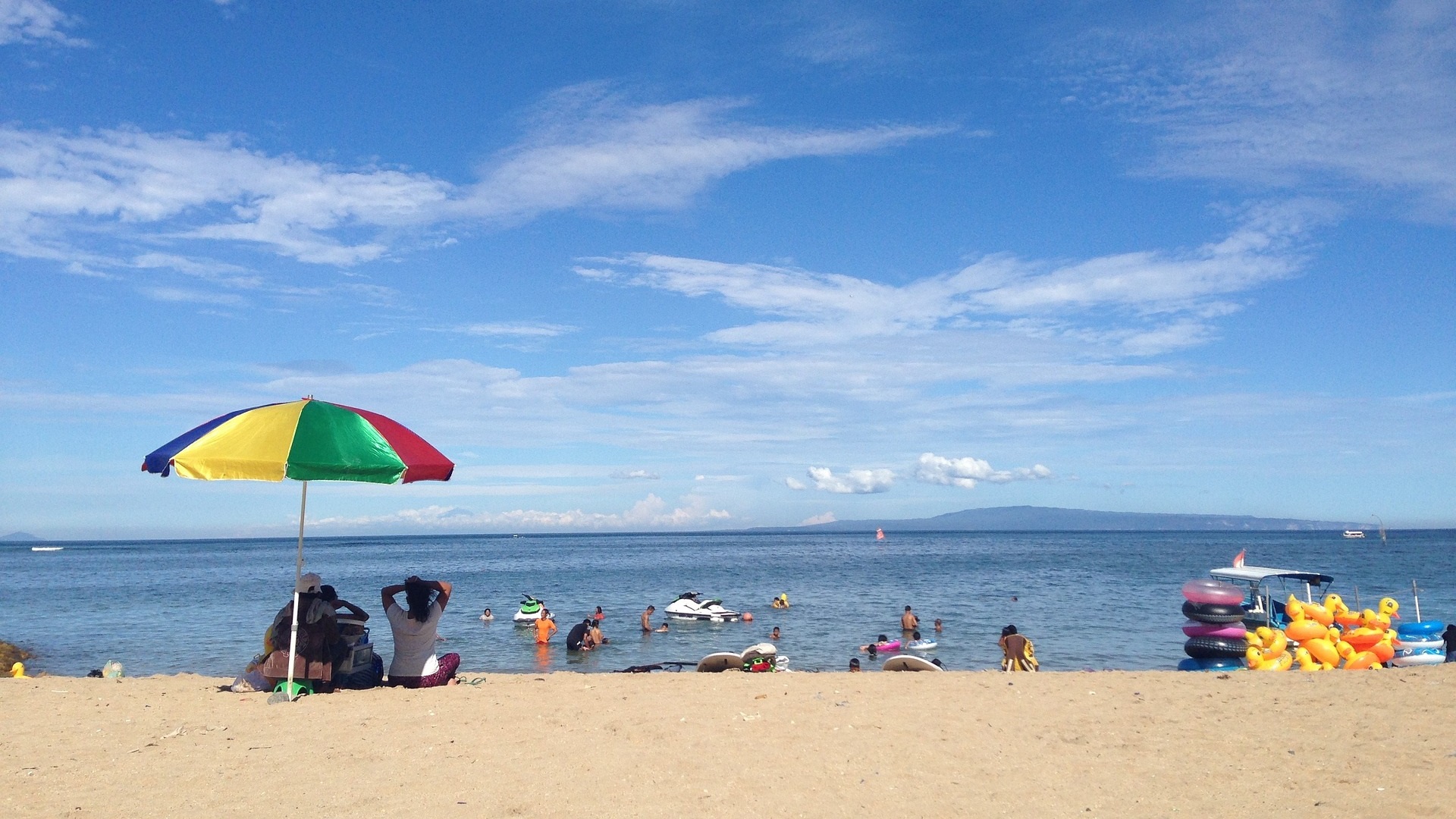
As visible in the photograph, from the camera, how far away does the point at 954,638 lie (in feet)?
76.5

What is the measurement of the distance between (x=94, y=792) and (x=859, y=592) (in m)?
34.9

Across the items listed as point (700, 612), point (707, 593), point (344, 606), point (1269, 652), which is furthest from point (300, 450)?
point (707, 593)

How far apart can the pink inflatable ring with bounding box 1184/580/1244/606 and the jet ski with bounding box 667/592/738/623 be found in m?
14.9

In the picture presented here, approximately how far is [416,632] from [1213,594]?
13.9 metres

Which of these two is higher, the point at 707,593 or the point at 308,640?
the point at 308,640

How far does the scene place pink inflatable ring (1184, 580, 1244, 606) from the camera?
16.1 m

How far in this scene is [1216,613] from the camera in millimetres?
16031

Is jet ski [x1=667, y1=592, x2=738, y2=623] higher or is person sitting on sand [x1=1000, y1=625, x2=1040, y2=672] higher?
person sitting on sand [x1=1000, y1=625, x2=1040, y2=672]

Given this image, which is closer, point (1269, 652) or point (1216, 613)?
point (1269, 652)

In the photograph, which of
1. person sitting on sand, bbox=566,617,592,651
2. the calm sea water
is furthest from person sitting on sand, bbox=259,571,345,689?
person sitting on sand, bbox=566,617,592,651

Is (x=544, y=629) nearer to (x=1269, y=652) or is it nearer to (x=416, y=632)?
(x=416, y=632)

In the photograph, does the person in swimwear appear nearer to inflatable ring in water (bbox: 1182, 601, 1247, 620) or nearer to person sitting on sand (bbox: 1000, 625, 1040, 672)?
person sitting on sand (bbox: 1000, 625, 1040, 672)

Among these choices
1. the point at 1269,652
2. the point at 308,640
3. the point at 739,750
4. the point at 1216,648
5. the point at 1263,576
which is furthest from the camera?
the point at 1263,576

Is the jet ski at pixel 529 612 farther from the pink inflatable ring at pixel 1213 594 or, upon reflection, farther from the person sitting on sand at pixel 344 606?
the pink inflatable ring at pixel 1213 594
